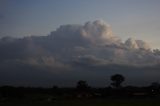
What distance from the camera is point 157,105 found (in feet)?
218

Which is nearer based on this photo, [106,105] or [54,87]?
[106,105]

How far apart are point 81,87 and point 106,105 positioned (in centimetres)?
8347

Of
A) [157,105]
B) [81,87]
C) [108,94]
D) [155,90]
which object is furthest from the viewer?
[81,87]

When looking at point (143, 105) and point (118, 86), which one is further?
point (118, 86)

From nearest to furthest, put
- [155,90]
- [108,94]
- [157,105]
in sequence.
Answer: [157,105] < [108,94] < [155,90]

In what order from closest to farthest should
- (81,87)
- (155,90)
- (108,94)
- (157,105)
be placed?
(157,105) → (108,94) → (155,90) → (81,87)

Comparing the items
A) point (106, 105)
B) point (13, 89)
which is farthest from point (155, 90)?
point (106, 105)

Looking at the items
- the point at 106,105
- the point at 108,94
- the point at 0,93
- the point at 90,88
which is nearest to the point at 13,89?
the point at 0,93

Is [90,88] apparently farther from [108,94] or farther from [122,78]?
[108,94]

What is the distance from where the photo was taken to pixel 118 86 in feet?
522

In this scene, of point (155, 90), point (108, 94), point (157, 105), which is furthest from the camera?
point (155, 90)

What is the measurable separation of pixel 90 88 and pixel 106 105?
285ft

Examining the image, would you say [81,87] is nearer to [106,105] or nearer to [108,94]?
[108,94]

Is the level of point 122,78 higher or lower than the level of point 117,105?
Answer: higher
